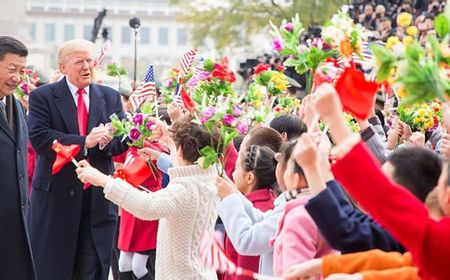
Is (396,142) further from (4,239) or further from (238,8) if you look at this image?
(238,8)

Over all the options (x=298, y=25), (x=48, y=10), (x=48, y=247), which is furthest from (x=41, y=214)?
(x=48, y=10)

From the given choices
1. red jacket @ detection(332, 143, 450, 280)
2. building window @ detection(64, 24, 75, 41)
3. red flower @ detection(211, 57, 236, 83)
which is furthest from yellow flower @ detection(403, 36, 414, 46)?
building window @ detection(64, 24, 75, 41)

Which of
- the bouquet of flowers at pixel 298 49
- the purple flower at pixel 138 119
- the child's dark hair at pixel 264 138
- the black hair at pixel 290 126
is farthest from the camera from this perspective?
the purple flower at pixel 138 119

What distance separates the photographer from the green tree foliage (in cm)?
3244

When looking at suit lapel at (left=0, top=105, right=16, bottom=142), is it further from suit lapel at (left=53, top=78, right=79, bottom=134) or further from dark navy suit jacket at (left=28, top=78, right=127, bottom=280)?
suit lapel at (left=53, top=78, right=79, bottom=134)

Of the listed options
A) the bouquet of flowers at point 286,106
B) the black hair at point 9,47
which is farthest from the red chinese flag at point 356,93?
the bouquet of flowers at point 286,106

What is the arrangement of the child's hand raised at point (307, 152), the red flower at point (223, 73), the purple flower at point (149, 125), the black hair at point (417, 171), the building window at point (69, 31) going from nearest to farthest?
the child's hand raised at point (307, 152) → the black hair at point (417, 171) → the red flower at point (223, 73) → the purple flower at point (149, 125) → the building window at point (69, 31)

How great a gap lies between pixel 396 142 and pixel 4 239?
296 centimetres

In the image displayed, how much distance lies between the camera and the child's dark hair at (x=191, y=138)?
20.0 ft

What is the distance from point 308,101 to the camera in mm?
4656

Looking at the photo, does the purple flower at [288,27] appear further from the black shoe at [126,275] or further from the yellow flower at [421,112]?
the black shoe at [126,275]

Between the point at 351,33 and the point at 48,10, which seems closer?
the point at 351,33

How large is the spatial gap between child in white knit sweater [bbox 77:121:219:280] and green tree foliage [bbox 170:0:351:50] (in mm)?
25435

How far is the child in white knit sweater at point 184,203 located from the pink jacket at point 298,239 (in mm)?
1327
